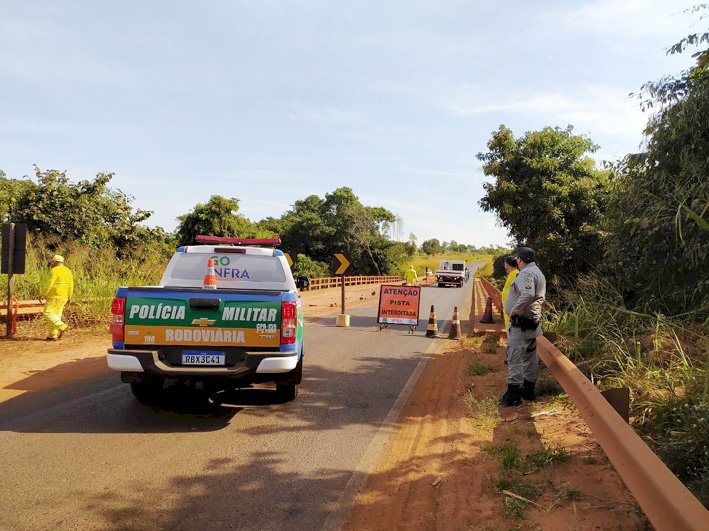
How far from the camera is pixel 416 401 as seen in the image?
668 cm

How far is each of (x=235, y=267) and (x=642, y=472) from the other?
5657 millimetres

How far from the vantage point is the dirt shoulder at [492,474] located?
11.2 ft

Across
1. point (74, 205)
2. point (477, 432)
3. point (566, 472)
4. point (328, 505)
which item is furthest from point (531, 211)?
point (74, 205)

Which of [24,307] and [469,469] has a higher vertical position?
[24,307]

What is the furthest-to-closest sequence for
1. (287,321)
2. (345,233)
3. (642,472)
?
(345,233), (287,321), (642,472)

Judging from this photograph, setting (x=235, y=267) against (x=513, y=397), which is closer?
(x=513, y=397)

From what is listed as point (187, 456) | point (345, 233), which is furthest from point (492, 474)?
point (345, 233)

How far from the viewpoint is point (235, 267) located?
715 centimetres

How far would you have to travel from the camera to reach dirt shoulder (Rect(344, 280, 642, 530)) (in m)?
3.40

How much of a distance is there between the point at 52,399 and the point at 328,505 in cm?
439

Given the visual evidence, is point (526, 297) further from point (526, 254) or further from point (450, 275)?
point (450, 275)

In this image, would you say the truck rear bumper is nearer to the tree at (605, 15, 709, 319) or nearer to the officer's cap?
the officer's cap

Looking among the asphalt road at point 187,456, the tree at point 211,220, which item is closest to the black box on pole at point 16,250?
the asphalt road at point 187,456

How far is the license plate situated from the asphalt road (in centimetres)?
72
